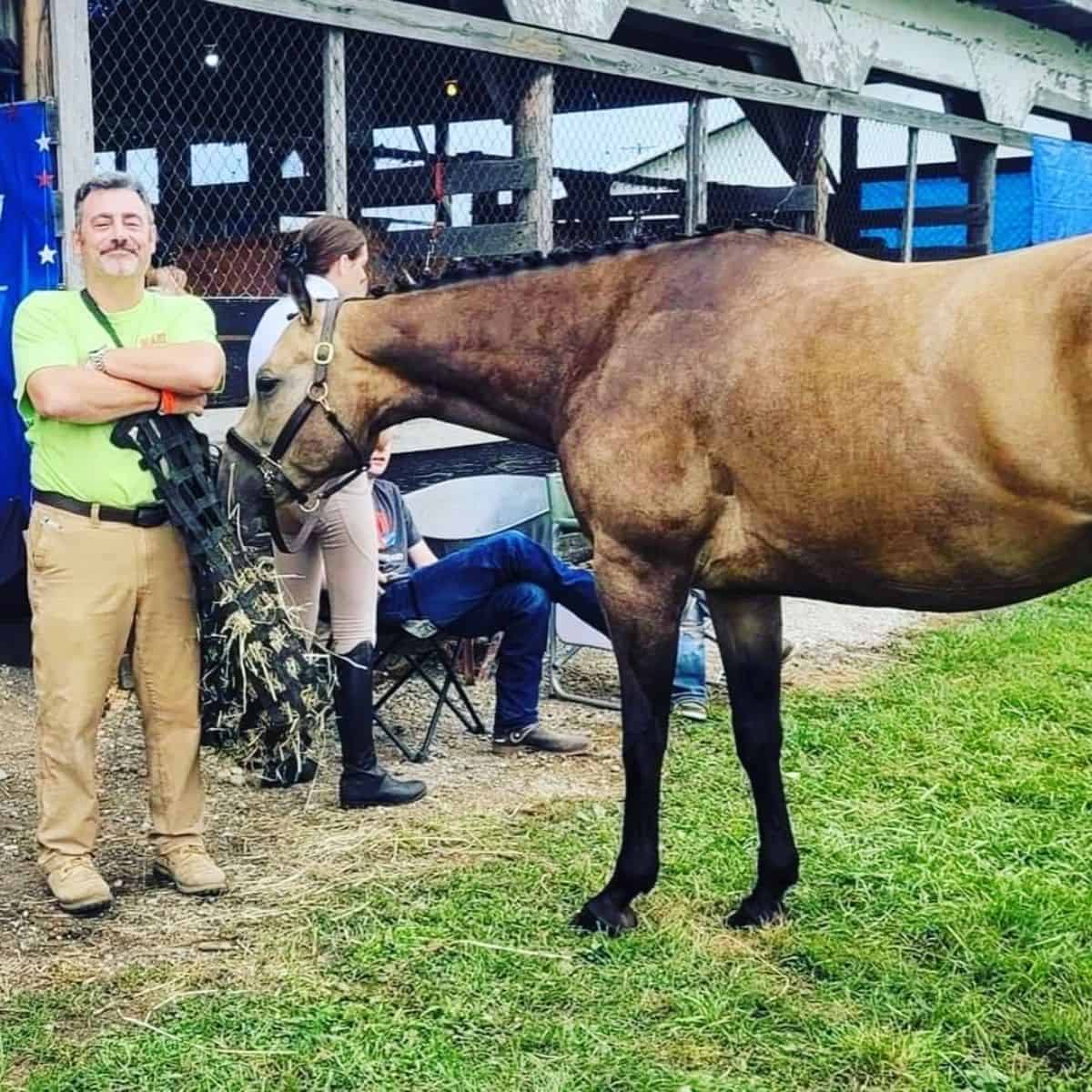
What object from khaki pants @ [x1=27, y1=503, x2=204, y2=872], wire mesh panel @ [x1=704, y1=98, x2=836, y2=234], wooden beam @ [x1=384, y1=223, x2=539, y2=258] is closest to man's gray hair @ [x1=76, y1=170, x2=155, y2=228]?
khaki pants @ [x1=27, y1=503, x2=204, y2=872]

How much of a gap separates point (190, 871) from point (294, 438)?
3.97 feet

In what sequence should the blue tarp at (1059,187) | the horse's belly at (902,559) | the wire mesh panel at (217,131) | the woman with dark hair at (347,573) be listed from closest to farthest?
the horse's belly at (902,559), the woman with dark hair at (347,573), the wire mesh panel at (217,131), the blue tarp at (1059,187)

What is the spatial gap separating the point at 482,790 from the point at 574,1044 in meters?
1.74

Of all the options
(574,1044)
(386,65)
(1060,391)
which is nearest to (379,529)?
(574,1044)

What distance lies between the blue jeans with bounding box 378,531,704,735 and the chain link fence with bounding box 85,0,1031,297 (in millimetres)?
2066

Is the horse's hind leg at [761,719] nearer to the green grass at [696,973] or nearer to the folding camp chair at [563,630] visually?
the green grass at [696,973]

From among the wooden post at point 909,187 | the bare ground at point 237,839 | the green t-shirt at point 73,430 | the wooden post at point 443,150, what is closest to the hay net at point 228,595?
the green t-shirt at point 73,430

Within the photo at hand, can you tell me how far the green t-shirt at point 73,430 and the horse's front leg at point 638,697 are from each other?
3.99ft

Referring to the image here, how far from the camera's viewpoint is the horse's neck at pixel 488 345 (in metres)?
3.47

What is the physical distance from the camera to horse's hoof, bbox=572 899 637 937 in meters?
3.36

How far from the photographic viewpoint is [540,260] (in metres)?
3.54

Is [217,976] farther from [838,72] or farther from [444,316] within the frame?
[838,72]

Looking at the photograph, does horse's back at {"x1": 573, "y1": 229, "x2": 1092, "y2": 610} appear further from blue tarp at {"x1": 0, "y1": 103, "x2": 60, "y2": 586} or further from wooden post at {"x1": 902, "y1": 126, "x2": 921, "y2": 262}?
wooden post at {"x1": 902, "y1": 126, "x2": 921, "y2": 262}

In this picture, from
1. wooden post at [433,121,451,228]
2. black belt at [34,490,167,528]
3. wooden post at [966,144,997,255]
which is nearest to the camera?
black belt at [34,490,167,528]
